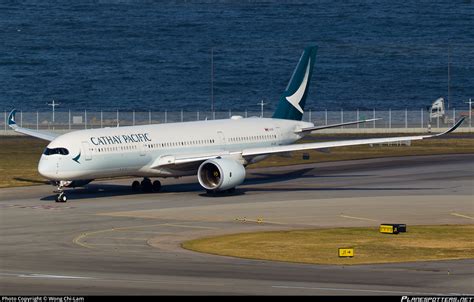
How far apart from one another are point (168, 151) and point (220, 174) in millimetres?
4763

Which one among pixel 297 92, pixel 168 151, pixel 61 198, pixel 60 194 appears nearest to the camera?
pixel 61 198

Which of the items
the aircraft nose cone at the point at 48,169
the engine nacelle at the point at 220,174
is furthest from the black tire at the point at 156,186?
the aircraft nose cone at the point at 48,169

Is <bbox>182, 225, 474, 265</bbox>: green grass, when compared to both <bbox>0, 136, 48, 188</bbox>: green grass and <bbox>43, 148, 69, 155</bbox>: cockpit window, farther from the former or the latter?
<bbox>0, 136, 48, 188</bbox>: green grass

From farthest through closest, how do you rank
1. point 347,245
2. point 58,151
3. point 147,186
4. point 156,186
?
point 156,186
point 147,186
point 58,151
point 347,245

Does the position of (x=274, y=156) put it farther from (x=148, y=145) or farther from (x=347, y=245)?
(x=347, y=245)

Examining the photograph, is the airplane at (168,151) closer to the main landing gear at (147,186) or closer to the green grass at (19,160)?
the main landing gear at (147,186)

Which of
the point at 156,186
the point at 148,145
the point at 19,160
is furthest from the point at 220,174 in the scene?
the point at 19,160

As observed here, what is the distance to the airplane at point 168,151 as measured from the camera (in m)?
75.3

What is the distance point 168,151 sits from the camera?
265ft

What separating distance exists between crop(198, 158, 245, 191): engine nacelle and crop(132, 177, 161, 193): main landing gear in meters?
4.84

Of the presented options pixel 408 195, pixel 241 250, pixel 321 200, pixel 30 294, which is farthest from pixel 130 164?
pixel 30 294

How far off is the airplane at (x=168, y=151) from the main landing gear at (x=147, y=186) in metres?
0.03

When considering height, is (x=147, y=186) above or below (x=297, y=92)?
below

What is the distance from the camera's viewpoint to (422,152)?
4555 inches
